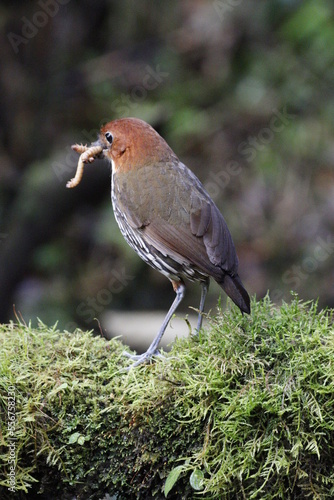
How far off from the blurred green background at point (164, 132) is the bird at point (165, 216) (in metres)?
3.92

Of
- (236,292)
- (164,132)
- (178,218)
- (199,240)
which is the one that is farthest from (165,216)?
(164,132)

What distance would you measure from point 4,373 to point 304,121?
5963 millimetres

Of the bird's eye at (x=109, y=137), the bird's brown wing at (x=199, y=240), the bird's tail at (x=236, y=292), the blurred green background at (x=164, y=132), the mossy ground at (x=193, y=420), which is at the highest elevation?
the blurred green background at (x=164, y=132)

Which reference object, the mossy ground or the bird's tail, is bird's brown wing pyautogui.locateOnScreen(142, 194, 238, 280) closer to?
the bird's tail

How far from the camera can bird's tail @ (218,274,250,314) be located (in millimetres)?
2584

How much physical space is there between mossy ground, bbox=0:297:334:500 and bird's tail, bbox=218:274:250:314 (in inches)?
2.4

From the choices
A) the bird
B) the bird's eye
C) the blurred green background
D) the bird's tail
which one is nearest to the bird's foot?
the bird

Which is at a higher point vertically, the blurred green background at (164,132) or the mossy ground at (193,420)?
the blurred green background at (164,132)

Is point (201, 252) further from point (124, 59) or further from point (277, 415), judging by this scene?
point (124, 59)

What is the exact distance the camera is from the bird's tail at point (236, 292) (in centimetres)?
258

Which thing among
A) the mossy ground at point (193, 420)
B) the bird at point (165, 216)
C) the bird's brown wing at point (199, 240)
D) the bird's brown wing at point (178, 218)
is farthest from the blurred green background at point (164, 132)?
the mossy ground at point (193, 420)

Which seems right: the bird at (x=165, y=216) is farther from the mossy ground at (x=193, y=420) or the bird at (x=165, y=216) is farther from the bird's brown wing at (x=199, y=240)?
the mossy ground at (x=193, y=420)

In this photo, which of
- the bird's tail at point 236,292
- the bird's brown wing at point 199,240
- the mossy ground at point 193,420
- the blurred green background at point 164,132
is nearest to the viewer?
→ the mossy ground at point 193,420

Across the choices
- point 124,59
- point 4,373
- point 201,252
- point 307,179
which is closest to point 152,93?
point 124,59
